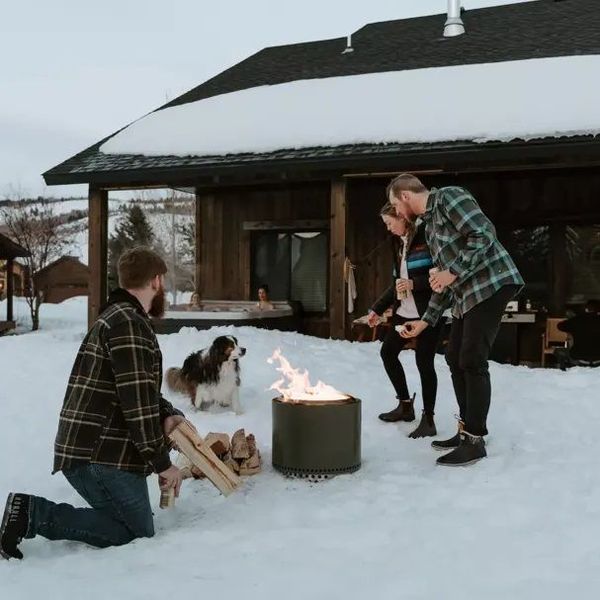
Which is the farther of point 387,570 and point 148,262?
point 148,262

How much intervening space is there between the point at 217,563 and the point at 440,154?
7.00 metres

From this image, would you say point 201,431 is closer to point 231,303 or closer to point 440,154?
point 440,154

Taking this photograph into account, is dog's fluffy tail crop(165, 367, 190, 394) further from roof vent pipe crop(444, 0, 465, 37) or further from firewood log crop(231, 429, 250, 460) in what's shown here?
roof vent pipe crop(444, 0, 465, 37)

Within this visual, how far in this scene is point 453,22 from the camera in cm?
1430

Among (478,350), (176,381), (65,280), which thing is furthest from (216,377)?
(65,280)

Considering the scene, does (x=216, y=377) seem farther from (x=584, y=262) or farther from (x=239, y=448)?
→ (x=584, y=262)

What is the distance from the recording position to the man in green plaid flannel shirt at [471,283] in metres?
4.29

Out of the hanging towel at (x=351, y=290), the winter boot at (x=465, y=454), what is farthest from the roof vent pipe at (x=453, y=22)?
the winter boot at (x=465, y=454)

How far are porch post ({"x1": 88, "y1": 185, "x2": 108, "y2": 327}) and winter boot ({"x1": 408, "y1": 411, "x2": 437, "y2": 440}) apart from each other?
763 centimetres

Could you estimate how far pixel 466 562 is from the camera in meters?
3.13

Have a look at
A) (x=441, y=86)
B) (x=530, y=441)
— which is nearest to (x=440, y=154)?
(x=441, y=86)

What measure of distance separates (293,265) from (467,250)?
31.0 feet


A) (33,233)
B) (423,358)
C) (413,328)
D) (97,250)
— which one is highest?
(33,233)

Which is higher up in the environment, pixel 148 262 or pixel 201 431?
pixel 148 262
